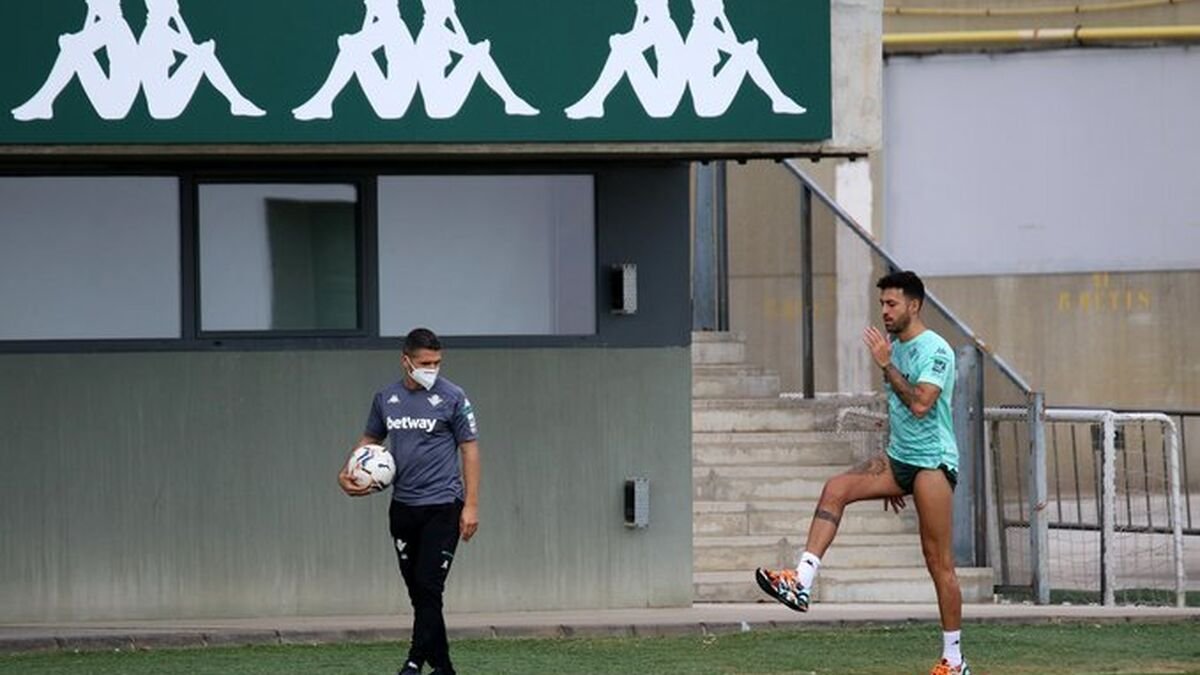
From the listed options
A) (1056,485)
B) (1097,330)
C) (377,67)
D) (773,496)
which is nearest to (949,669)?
(377,67)

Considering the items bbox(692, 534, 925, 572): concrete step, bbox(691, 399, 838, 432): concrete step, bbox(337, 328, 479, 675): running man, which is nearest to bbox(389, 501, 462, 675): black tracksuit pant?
bbox(337, 328, 479, 675): running man

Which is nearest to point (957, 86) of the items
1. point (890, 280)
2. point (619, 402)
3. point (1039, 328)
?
point (1039, 328)

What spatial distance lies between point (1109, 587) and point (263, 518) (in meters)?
5.72

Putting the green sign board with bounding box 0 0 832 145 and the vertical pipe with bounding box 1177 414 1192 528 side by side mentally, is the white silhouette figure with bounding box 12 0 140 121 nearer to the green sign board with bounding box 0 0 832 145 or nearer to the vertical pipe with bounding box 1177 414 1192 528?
the green sign board with bounding box 0 0 832 145

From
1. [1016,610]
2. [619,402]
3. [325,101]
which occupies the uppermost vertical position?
[325,101]

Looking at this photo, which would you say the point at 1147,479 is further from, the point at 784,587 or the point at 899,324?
the point at 784,587

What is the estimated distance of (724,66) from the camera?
16297 mm

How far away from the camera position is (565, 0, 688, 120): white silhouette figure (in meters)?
16.2

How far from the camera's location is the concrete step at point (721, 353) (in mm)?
22391

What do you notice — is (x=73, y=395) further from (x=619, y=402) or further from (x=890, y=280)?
(x=890, y=280)

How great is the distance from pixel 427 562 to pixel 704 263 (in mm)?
9205

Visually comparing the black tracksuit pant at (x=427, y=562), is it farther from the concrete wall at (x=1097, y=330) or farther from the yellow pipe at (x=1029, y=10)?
the yellow pipe at (x=1029, y=10)

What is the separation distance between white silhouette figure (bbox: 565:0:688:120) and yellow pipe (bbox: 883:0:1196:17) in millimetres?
12053

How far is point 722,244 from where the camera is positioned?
22.5m
